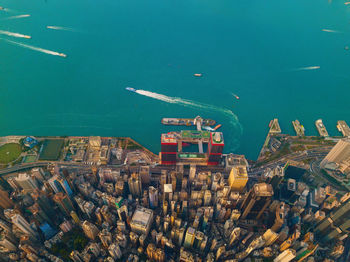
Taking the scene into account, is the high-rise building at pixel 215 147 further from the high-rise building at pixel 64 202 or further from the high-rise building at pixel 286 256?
the high-rise building at pixel 64 202

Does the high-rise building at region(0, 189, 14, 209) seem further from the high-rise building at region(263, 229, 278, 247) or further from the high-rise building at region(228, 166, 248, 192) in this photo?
the high-rise building at region(263, 229, 278, 247)

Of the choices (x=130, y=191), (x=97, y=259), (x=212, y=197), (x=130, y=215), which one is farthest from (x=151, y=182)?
(x=97, y=259)

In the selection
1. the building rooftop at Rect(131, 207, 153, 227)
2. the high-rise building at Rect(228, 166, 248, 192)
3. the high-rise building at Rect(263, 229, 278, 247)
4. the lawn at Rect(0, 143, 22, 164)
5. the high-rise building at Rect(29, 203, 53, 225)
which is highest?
the high-rise building at Rect(228, 166, 248, 192)

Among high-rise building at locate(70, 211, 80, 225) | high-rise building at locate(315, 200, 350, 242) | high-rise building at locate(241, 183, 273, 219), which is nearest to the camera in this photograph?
high-rise building at locate(315, 200, 350, 242)

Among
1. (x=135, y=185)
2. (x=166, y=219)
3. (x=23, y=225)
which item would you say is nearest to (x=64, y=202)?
(x=23, y=225)

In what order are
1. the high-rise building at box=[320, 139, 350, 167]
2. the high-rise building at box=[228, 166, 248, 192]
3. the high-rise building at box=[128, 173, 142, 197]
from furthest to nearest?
the high-rise building at box=[320, 139, 350, 167] < the high-rise building at box=[128, 173, 142, 197] < the high-rise building at box=[228, 166, 248, 192]

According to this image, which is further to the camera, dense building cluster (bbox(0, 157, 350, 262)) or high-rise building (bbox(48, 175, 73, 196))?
high-rise building (bbox(48, 175, 73, 196))

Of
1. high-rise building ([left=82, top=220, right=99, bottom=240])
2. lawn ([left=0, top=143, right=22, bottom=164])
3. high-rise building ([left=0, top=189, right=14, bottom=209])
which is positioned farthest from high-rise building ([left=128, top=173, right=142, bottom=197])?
lawn ([left=0, top=143, right=22, bottom=164])
